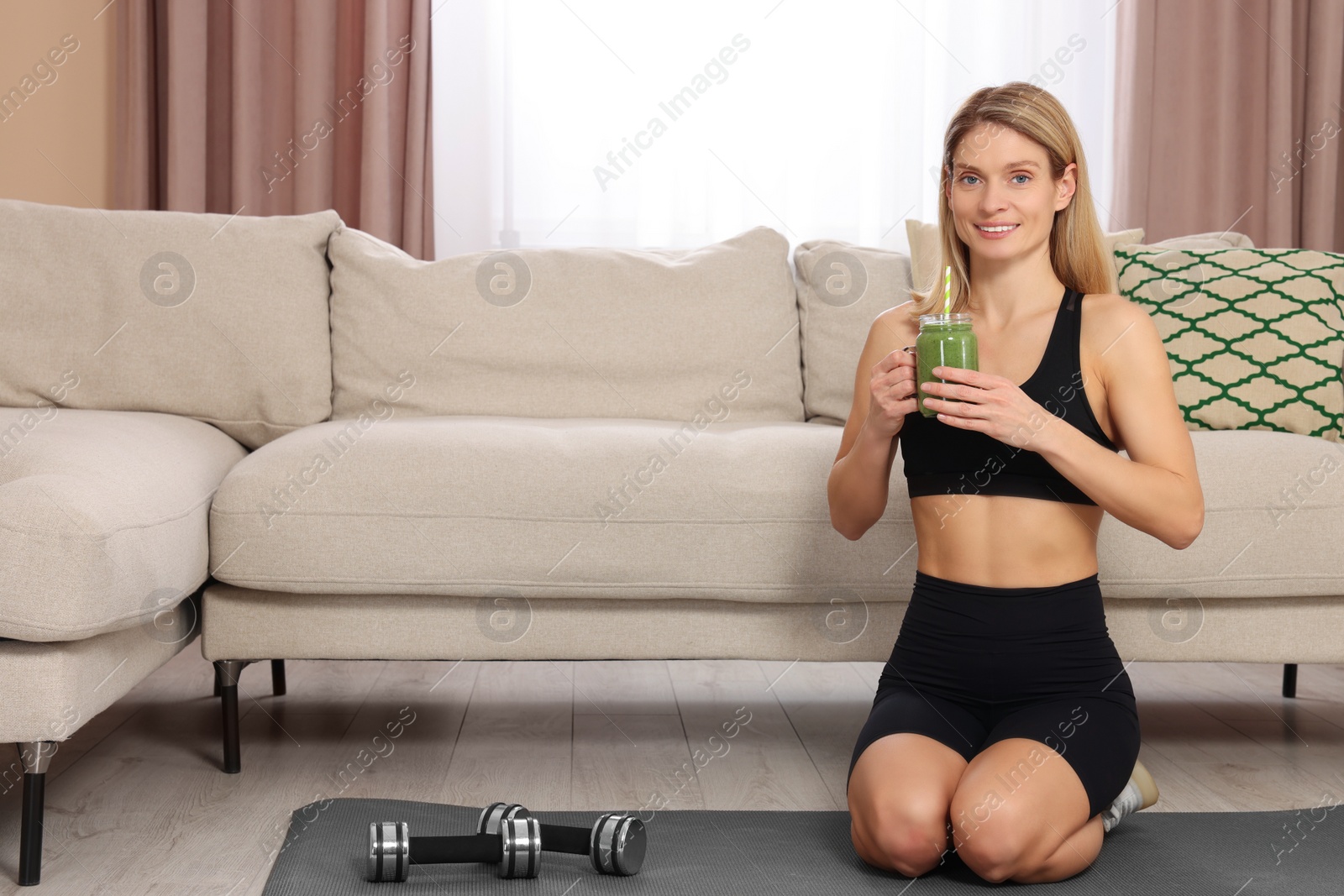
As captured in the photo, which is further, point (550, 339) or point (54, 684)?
point (550, 339)

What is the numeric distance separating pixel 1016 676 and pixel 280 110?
8.98 feet

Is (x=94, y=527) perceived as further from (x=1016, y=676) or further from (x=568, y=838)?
(x=1016, y=676)

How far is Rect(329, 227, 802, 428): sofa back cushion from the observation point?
2.33 m

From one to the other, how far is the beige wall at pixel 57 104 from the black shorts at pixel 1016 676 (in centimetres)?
287

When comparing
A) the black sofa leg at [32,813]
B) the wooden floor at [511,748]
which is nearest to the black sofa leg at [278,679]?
the wooden floor at [511,748]

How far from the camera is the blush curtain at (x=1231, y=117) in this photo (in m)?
3.46

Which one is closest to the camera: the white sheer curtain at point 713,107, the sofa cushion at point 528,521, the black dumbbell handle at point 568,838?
the black dumbbell handle at point 568,838

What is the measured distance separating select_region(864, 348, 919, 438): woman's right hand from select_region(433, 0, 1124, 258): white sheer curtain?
2.06 meters

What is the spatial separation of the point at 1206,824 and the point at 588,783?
927 mm

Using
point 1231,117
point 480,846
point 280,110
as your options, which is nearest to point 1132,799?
point 480,846

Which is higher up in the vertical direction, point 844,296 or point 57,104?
point 57,104

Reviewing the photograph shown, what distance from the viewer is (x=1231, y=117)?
349 centimetres

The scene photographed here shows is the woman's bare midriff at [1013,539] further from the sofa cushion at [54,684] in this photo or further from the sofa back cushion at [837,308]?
the sofa cushion at [54,684]

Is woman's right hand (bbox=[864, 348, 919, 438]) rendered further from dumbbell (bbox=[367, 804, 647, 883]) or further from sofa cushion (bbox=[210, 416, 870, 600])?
dumbbell (bbox=[367, 804, 647, 883])
